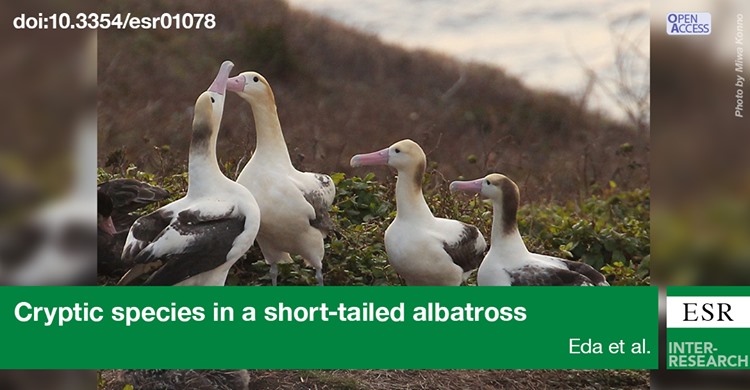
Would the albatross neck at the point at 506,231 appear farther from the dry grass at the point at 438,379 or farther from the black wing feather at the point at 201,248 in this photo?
the black wing feather at the point at 201,248

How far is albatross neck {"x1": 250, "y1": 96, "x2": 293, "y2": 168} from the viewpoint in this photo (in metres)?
6.28

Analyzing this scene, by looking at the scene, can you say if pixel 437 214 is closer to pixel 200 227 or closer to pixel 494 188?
pixel 494 188

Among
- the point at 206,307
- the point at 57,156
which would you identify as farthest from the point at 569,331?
the point at 57,156

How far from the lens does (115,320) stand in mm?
6230

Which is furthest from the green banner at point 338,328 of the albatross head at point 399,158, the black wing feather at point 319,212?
the albatross head at point 399,158

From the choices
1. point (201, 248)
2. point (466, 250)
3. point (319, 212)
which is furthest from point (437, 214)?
point (201, 248)

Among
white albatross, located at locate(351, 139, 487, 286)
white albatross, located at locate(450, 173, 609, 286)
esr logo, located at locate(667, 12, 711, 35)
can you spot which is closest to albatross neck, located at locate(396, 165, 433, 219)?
white albatross, located at locate(351, 139, 487, 286)

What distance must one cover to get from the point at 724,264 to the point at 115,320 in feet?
8.64

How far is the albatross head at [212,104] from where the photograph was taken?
614 centimetres

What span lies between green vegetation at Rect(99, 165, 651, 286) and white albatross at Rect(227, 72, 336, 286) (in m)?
0.09

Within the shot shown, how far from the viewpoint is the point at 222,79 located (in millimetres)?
6227

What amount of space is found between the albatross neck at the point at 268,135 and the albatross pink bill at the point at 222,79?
6.1 inches

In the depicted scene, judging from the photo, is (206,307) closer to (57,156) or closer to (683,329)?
(57,156)

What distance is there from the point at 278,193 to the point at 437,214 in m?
0.74
